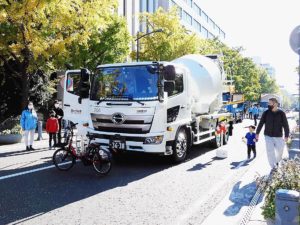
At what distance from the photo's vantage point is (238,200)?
6.13 metres

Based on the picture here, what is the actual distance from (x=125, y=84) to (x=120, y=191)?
3345 mm

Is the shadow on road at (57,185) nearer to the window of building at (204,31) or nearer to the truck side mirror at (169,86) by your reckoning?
the truck side mirror at (169,86)

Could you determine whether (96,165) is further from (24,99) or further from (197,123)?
(24,99)

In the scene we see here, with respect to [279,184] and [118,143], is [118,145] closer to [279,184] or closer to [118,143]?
[118,143]

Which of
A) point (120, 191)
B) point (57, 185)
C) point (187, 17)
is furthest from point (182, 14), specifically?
point (120, 191)

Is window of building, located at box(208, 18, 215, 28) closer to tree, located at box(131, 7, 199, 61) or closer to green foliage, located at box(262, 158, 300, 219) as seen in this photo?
tree, located at box(131, 7, 199, 61)

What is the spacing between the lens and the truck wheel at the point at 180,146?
9727mm

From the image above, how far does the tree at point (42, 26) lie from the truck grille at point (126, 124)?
6054 mm

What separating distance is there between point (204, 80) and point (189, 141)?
265 centimetres

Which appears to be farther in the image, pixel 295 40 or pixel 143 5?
pixel 143 5

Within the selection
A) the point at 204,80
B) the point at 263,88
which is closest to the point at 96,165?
the point at 204,80

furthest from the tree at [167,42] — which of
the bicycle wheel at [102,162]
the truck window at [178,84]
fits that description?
the bicycle wheel at [102,162]

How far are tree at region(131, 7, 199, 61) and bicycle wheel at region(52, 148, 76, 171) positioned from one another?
2195 cm

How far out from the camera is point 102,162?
326 inches
